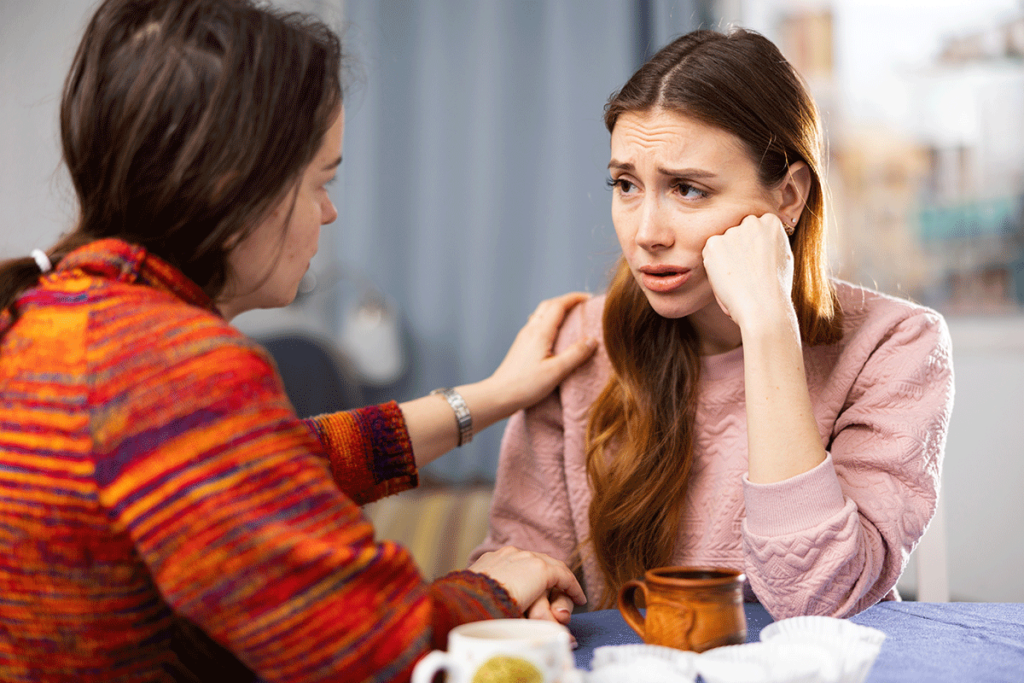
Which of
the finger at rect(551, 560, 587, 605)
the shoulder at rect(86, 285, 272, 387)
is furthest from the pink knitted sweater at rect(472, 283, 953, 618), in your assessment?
the shoulder at rect(86, 285, 272, 387)

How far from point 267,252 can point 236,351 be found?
0.62 ft

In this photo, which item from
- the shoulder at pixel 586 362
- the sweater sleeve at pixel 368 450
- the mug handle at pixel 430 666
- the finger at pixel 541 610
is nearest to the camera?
the mug handle at pixel 430 666

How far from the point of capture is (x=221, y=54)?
680 mm

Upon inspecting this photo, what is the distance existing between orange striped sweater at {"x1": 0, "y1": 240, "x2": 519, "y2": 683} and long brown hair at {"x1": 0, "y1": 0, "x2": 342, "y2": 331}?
0.22ft

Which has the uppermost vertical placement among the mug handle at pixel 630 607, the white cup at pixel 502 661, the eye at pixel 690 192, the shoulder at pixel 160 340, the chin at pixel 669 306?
the eye at pixel 690 192

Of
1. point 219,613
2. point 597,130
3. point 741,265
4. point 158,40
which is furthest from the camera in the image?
point 597,130

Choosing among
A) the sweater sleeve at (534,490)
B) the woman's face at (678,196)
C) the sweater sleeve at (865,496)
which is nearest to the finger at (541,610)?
the sweater sleeve at (865,496)

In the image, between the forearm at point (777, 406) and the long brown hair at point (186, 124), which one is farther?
the forearm at point (777, 406)

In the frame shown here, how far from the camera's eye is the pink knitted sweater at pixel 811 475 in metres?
0.95

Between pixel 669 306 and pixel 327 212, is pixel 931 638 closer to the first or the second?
pixel 669 306

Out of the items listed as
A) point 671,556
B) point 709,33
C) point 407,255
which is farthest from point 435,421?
point 407,255

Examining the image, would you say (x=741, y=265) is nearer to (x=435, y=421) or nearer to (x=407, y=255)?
(x=435, y=421)

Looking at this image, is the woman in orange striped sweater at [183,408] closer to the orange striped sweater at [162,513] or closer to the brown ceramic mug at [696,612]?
the orange striped sweater at [162,513]

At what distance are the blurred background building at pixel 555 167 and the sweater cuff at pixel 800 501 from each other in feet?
5.15
